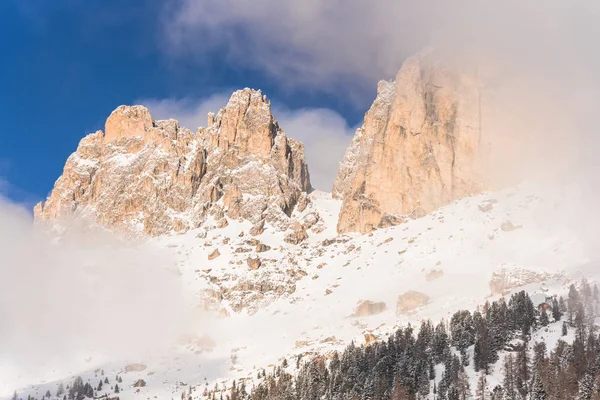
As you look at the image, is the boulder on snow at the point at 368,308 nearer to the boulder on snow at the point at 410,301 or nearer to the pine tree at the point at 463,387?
the boulder on snow at the point at 410,301

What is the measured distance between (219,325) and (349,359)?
74286 millimetres

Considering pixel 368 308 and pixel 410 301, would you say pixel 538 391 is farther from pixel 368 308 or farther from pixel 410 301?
pixel 368 308

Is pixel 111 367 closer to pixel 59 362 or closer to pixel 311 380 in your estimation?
pixel 59 362

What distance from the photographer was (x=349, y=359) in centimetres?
13338

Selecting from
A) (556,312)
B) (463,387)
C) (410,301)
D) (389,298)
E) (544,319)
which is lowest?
(463,387)

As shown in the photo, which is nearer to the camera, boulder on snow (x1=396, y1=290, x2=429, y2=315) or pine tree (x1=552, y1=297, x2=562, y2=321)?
pine tree (x1=552, y1=297, x2=562, y2=321)

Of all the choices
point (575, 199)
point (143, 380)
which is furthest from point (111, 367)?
point (575, 199)

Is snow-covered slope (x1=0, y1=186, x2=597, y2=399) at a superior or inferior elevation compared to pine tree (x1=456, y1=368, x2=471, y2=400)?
superior

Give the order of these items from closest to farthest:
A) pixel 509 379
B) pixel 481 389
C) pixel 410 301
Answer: pixel 481 389
pixel 509 379
pixel 410 301

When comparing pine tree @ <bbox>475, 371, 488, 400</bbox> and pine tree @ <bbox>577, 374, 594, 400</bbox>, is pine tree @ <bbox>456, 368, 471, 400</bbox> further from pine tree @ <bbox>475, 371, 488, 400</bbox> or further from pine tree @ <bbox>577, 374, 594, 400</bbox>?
pine tree @ <bbox>577, 374, 594, 400</bbox>

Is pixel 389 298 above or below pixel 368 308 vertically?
above

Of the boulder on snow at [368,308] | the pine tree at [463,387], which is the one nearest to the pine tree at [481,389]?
the pine tree at [463,387]

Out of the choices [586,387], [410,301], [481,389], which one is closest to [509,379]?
[481,389]

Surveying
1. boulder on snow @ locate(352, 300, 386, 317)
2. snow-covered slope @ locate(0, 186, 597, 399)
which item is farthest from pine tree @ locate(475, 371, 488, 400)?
boulder on snow @ locate(352, 300, 386, 317)
